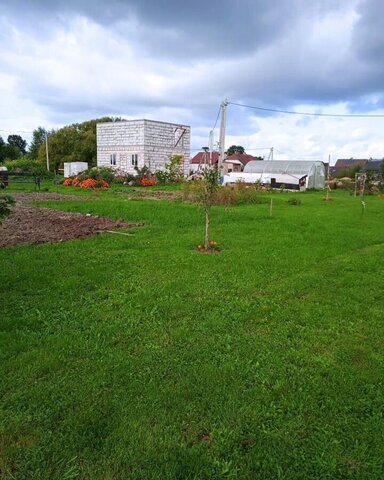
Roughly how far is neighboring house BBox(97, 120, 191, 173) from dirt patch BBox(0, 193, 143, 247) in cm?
2291

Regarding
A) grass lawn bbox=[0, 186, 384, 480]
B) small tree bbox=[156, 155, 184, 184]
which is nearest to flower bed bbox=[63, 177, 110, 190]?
small tree bbox=[156, 155, 184, 184]

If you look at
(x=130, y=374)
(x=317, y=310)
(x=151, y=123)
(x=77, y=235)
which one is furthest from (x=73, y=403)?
(x=151, y=123)

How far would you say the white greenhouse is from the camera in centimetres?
3522

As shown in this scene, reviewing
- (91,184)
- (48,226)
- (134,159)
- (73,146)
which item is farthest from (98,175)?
(73,146)

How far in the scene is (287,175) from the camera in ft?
119

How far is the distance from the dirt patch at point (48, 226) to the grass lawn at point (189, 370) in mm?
1994

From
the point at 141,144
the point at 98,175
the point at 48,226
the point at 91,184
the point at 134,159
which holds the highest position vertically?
the point at 141,144

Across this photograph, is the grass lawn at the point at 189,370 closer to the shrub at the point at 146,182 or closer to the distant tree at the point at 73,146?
the shrub at the point at 146,182

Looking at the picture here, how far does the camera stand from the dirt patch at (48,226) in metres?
9.41

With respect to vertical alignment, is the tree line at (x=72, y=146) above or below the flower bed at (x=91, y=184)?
above

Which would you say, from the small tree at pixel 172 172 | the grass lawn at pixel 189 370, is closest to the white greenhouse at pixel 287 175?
the small tree at pixel 172 172

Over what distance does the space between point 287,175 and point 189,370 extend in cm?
3441

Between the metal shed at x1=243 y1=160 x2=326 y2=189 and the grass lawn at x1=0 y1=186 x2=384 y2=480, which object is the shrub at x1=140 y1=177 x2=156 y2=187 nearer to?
the metal shed at x1=243 y1=160 x2=326 y2=189

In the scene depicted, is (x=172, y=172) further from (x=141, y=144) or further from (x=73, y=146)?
(x=73, y=146)
